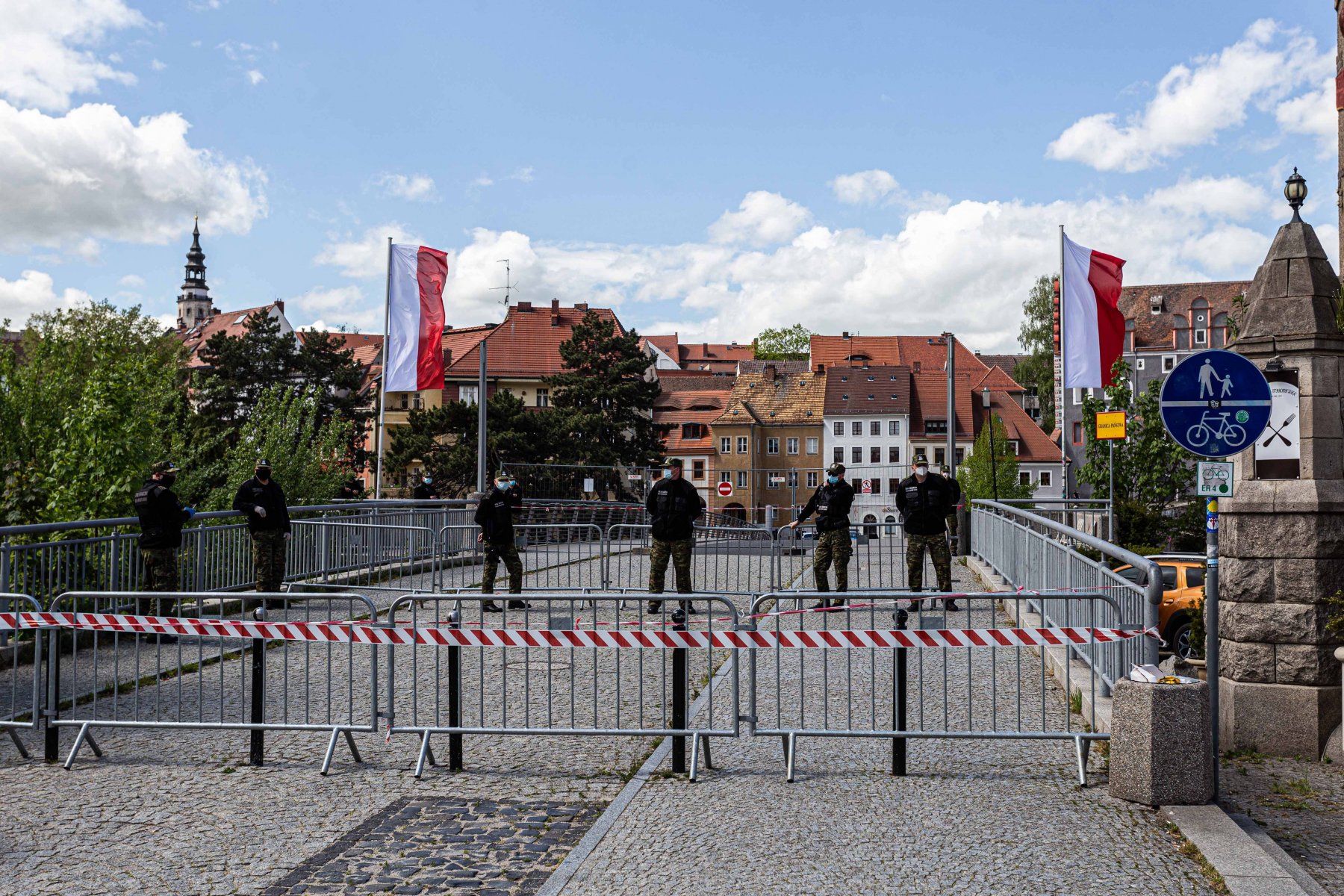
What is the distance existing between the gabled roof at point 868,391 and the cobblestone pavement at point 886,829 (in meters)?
97.7

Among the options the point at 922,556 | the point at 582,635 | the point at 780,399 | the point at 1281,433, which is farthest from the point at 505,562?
the point at 780,399

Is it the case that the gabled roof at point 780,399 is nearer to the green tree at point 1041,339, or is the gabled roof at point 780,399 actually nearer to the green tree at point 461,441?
the green tree at point 1041,339

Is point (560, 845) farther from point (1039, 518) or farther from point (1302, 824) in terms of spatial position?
point (1039, 518)

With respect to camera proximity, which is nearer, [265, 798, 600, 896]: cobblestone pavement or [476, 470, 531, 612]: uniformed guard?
[265, 798, 600, 896]: cobblestone pavement

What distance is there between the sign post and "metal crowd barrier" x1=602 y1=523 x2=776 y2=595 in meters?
10.4

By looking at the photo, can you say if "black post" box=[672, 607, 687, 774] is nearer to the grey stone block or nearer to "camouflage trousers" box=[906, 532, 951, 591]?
the grey stone block

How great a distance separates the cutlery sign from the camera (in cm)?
877

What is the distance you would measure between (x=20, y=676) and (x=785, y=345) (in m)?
121

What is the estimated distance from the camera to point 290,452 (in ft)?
80.0

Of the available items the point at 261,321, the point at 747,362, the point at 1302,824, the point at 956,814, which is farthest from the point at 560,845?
the point at 747,362

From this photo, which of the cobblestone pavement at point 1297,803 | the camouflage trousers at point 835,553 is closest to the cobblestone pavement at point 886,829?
the cobblestone pavement at point 1297,803

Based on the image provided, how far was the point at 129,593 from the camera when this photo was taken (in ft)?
25.3

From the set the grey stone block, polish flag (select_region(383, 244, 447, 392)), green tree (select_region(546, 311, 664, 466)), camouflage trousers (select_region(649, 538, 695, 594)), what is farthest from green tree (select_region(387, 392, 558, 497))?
the grey stone block

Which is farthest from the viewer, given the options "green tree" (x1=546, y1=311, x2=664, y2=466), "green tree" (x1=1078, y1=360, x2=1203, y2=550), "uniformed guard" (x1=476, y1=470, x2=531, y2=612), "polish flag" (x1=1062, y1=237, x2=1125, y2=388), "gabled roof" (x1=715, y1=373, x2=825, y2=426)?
"gabled roof" (x1=715, y1=373, x2=825, y2=426)
